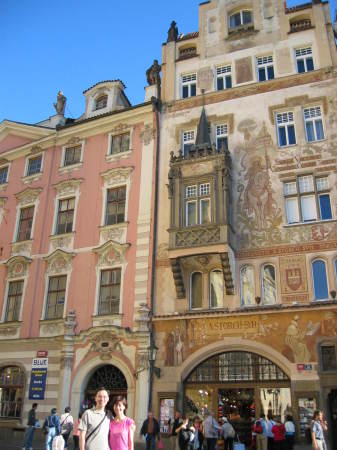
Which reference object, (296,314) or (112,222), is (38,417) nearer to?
(112,222)

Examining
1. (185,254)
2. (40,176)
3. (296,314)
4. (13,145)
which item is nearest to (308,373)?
(296,314)

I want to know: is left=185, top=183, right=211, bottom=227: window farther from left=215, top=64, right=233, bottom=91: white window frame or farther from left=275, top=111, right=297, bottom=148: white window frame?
left=215, top=64, right=233, bottom=91: white window frame

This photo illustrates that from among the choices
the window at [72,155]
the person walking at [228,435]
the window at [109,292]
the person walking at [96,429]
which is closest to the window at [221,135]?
the window at [109,292]

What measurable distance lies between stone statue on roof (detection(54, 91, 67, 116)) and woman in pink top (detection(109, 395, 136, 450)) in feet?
83.0

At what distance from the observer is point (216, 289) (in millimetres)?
19297

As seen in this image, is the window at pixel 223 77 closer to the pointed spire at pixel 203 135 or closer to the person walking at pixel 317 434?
the pointed spire at pixel 203 135

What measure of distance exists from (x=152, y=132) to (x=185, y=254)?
25.2ft

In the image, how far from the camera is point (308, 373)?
16.5 meters

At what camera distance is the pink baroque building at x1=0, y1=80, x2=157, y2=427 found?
66.5 feet

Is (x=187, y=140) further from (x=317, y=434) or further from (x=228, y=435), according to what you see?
(x=317, y=434)

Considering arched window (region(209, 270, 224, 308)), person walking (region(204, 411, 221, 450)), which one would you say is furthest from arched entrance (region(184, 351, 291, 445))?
person walking (region(204, 411, 221, 450))

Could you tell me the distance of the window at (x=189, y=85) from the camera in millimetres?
24297

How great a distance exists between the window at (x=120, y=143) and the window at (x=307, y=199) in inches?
353

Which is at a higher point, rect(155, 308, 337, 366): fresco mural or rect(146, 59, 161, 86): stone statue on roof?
rect(146, 59, 161, 86): stone statue on roof
